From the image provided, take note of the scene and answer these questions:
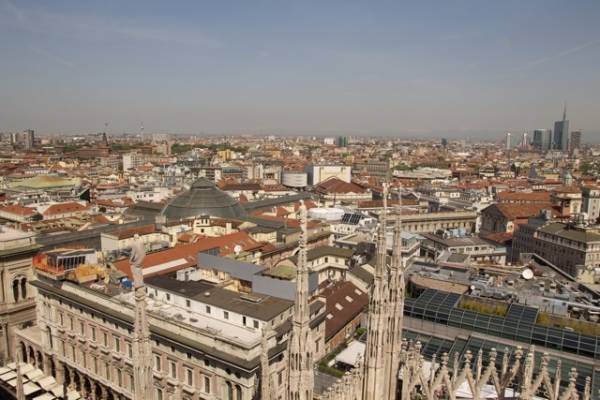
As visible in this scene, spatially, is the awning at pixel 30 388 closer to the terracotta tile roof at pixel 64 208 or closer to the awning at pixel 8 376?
the awning at pixel 8 376

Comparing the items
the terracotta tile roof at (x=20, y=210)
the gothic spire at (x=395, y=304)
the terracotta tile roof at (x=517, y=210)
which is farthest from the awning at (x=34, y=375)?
the terracotta tile roof at (x=517, y=210)

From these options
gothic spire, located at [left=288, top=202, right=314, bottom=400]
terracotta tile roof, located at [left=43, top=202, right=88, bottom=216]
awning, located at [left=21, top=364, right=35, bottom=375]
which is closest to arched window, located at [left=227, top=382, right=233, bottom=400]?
gothic spire, located at [left=288, top=202, right=314, bottom=400]

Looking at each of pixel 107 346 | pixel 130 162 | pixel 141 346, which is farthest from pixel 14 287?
pixel 130 162

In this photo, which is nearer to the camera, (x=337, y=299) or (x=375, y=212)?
(x=337, y=299)

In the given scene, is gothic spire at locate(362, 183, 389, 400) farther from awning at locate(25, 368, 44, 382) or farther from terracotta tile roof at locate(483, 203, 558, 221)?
terracotta tile roof at locate(483, 203, 558, 221)

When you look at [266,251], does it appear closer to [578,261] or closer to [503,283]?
[503,283]

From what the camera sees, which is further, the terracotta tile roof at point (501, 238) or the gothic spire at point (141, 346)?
the terracotta tile roof at point (501, 238)

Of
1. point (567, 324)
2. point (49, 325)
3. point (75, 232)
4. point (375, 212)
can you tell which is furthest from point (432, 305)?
point (375, 212)
